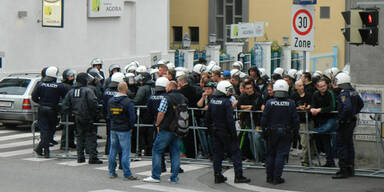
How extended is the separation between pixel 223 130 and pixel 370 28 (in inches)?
130

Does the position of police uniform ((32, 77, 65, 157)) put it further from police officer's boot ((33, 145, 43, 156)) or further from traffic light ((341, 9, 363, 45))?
traffic light ((341, 9, 363, 45))

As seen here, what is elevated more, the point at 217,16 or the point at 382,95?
the point at 217,16

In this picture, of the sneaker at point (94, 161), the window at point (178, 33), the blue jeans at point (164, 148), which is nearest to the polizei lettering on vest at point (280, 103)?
the blue jeans at point (164, 148)

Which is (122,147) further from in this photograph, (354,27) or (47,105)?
(354,27)

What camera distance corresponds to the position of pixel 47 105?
53.9ft

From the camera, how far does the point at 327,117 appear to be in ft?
49.1

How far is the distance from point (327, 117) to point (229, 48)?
22.2 metres

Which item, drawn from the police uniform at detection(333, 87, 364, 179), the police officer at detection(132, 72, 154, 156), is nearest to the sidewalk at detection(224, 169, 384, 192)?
the police uniform at detection(333, 87, 364, 179)

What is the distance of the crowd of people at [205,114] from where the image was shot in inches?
528

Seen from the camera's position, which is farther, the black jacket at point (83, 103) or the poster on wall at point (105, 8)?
the poster on wall at point (105, 8)

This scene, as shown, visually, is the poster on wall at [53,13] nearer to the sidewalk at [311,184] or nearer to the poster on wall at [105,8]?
the poster on wall at [105,8]

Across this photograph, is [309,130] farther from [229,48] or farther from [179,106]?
[229,48]

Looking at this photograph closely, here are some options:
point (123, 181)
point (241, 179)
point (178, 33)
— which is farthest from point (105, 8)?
point (241, 179)

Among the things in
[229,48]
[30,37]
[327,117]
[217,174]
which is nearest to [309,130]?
[327,117]
